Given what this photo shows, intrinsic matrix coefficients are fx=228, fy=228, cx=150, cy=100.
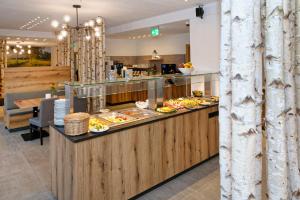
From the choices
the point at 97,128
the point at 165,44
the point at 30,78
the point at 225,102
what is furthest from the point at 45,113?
the point at 165,44

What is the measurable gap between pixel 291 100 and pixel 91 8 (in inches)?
233

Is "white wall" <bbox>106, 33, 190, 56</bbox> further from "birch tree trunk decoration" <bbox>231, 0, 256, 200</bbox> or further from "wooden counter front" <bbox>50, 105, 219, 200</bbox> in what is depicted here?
"birch tree trunk decoration" <bbox>231, 0, 256, 200</bbox>

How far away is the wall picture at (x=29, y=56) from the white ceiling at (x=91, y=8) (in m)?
8.99

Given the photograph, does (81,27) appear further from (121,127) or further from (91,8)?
(121,127)

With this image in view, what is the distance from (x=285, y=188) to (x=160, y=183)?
217 cm

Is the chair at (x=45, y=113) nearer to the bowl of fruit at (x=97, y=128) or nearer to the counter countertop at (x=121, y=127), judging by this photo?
the counter countertop at (x=121, y=127)

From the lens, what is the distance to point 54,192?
2.96 metres

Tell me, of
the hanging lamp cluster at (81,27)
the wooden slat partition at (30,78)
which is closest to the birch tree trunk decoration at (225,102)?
the hanging lamp cluster at (81,27)

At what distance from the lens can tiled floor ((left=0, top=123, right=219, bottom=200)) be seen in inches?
119

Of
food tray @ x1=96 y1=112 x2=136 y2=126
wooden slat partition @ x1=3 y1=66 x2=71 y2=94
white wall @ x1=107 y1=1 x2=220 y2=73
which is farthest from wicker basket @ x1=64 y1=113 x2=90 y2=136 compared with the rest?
wooden slat partition @ x1=3 y1=66 x2=71 y2=94

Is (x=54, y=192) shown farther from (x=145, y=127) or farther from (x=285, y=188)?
(x=285, y=188)

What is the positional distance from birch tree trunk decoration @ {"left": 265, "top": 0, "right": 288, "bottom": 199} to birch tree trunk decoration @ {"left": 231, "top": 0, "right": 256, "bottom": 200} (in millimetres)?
114

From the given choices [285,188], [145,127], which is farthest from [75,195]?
[285,188]

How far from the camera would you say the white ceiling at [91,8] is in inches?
216
